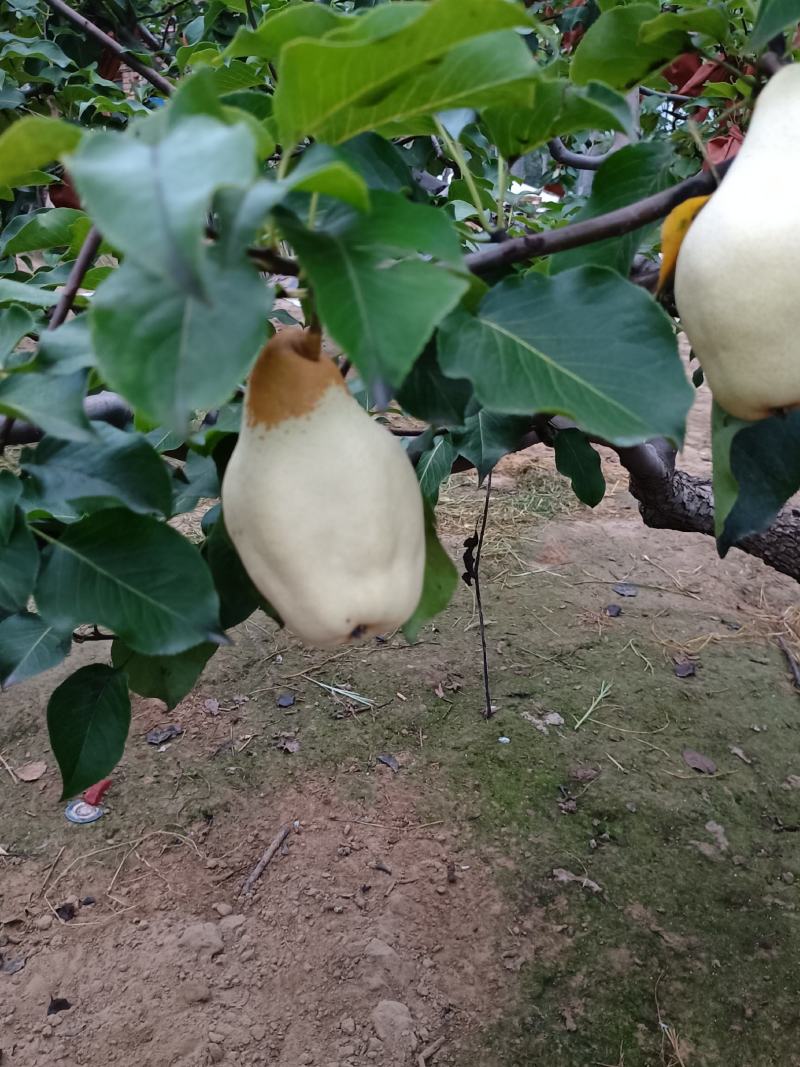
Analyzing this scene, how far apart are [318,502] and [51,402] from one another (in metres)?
0.15

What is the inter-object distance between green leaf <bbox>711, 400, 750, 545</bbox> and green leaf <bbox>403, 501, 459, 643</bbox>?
0.57 feet

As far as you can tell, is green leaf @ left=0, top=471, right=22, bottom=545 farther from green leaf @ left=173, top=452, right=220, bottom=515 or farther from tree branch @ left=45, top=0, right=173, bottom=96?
tree branch @ left=45, top=0, right=173, bottom=96

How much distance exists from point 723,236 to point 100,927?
1.56m

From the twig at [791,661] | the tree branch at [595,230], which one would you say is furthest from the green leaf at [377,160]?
the twig at [791,661]

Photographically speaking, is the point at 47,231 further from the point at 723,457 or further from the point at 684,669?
Answer: the point at 684,669

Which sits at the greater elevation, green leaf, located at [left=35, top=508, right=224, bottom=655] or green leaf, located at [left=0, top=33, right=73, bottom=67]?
green leaf, located at [left=0, top=33, right=73, bottom=67]

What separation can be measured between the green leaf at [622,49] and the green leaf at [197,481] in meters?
0.37

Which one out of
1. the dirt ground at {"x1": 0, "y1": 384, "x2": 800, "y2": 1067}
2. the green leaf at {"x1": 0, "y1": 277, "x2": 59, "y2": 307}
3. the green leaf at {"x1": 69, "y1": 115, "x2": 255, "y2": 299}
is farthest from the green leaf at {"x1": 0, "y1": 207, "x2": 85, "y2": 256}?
the dirt ground at {"x1": 0, "y1": 384, "x2": 800, "y2": 1067}

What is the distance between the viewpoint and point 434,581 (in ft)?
1.91

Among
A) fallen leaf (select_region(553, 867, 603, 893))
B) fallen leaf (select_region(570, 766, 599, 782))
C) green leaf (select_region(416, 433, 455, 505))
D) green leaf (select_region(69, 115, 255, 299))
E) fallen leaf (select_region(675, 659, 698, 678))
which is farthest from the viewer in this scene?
fallen leaf (select_region(675, 659, 698, 678))

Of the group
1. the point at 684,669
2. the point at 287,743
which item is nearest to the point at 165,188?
the point at 287,743

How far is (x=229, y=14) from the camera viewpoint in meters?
1.72

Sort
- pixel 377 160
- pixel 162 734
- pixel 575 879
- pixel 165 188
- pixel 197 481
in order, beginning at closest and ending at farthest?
pixel 165 188 < pixel 377 160 < pixel 197 481 < pixel 575 879 < pixel 162 734

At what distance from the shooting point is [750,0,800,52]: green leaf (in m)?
0.46
